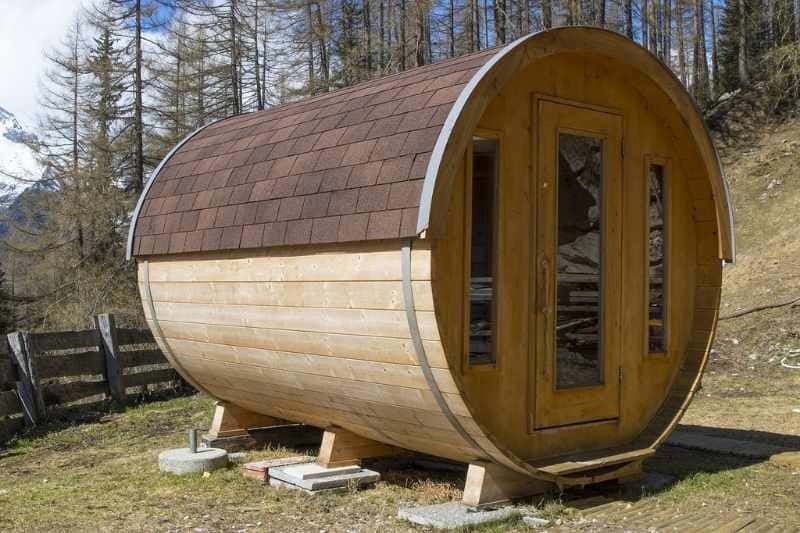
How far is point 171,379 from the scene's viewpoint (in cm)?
1214

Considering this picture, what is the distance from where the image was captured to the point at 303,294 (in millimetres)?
6078

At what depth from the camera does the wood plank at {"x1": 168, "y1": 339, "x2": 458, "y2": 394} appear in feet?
17.6

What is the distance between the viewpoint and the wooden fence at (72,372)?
32.5 ft

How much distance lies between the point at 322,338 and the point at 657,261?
2.89 m

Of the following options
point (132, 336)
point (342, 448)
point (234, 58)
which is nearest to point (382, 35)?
point (234, 58)

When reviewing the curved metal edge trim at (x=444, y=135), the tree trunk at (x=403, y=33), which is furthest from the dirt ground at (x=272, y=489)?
the tree trunk at (x=403, y=33)

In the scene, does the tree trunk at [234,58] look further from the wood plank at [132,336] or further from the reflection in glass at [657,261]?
the reflection in glass at [657,261]

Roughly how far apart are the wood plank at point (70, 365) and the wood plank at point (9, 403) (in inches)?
23.3

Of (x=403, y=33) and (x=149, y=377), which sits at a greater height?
(x=403, y=33)

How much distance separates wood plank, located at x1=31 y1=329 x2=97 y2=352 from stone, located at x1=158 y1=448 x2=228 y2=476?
3.75 metres

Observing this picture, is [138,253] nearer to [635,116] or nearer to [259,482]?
[259,482]

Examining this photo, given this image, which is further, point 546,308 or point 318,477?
point 318,477

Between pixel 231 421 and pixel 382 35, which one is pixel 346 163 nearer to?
pixel 231 421

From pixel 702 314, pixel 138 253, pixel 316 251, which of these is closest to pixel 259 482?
pixel 316 251
